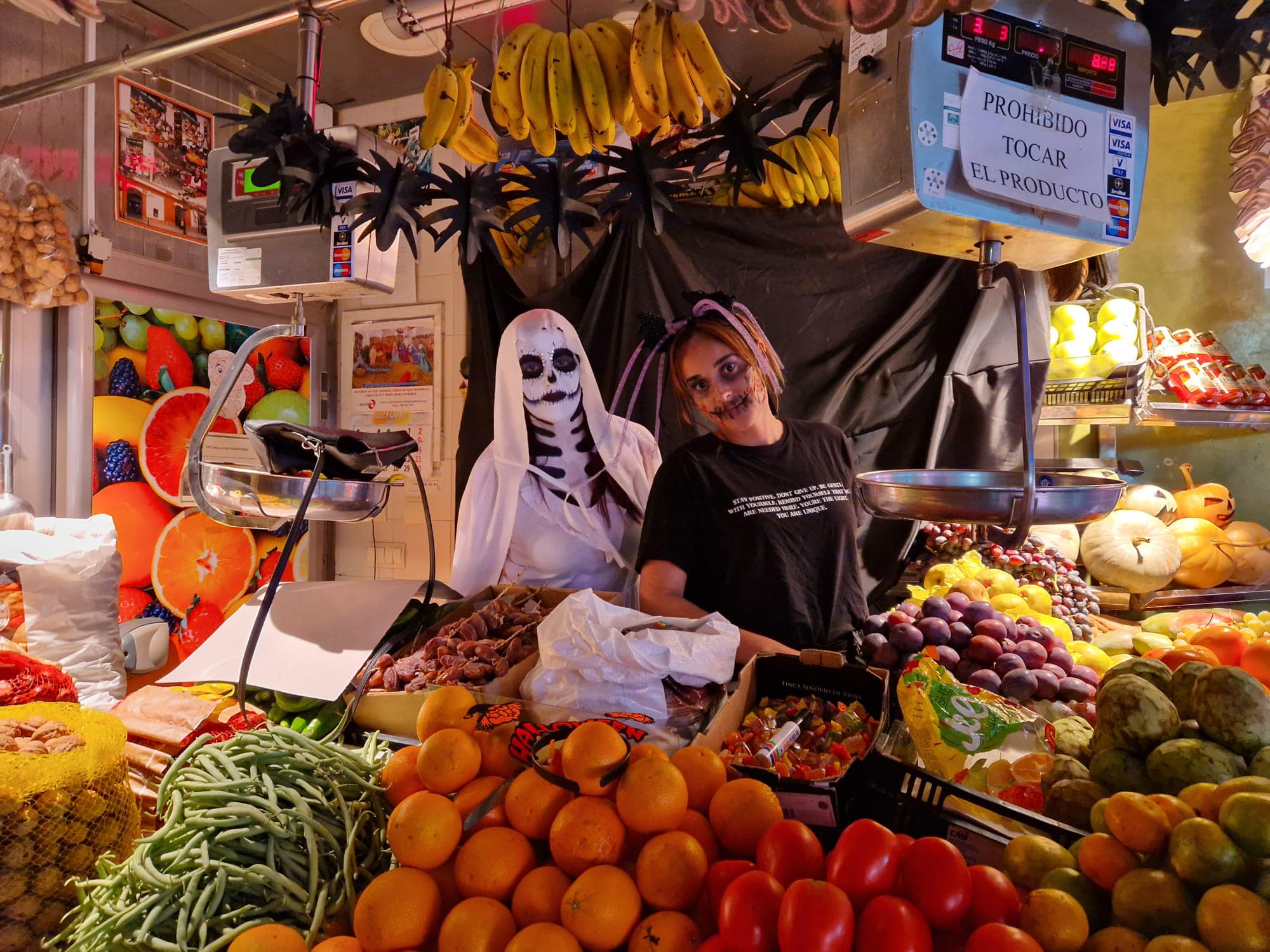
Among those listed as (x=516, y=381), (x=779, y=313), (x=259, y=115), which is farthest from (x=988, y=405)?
(x=259, y=115)

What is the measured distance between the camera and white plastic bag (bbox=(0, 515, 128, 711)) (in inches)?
99.2

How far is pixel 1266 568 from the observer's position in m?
3.41

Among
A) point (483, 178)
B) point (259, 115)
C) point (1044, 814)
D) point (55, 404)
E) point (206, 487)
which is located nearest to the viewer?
point (1044, 814)

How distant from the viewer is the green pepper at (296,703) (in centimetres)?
174

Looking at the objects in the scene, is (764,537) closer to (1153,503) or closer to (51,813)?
(51,813)

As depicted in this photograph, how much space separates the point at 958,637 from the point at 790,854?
1145 millimetres

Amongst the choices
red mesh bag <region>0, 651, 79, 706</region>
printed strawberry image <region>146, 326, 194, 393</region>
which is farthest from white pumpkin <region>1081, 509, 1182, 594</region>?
printed strawberry image <region>146, 326, 194, 393</region>

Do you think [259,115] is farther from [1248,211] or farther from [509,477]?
[1248,211]

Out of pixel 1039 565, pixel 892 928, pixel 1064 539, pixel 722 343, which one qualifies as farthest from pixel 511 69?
pixel 1064 539

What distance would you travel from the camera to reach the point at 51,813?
1138 mm

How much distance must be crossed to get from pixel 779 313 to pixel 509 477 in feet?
4.89

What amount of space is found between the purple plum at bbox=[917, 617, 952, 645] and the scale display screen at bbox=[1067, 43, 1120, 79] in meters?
1.18

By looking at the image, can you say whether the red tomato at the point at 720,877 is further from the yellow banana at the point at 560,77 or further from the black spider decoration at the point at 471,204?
the yellow banana at the point at 560,77

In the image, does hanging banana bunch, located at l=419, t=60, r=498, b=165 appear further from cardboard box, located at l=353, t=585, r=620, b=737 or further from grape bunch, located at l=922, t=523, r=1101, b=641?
grape bunch, located at l=922, t=523, r=1101, b=641
